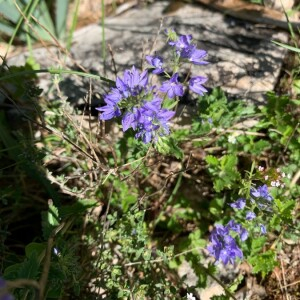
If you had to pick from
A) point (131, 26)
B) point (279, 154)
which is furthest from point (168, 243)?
point (131, 26)

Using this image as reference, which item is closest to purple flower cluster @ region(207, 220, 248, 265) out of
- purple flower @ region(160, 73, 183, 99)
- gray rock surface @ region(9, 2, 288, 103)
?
purple flower @ region(160, 73, 183, 99)

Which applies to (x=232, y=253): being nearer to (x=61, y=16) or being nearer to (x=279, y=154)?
(x=279, y=154)

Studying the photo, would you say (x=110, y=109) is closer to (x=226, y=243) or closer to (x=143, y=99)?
(x=143, y=99)

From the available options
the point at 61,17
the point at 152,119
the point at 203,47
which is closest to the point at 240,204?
the point at 152,119

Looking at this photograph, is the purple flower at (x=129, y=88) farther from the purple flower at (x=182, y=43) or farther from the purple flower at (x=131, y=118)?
the purple flower at (x=182, y=43)

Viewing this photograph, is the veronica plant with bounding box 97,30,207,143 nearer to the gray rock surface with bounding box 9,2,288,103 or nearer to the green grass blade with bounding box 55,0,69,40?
the gray rock surface with bounding box 9,2,288,103

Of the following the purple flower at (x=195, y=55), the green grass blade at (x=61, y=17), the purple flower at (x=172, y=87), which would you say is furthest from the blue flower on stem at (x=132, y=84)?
the green grass blade at (x=61, y=17)
